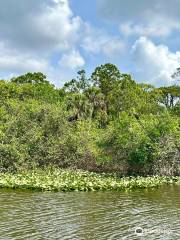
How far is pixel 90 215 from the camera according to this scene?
51.9 feet

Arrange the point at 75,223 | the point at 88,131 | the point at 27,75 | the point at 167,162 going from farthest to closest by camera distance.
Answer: the point at 27,75
the point at 88,131
the point at 167,162
the point at 75,223

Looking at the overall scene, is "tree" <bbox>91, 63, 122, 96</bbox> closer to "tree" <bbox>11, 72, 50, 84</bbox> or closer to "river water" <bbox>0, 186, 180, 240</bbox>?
"tree" <bbox>11, 72, 50, 84</bbox>

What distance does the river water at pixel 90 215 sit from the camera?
12.9 meters

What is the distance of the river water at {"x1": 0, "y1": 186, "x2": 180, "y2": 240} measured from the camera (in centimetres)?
1288

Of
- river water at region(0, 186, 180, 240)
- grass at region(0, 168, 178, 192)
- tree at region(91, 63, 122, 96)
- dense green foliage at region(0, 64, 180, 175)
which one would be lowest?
river water at region(0, 186, 180, 240)

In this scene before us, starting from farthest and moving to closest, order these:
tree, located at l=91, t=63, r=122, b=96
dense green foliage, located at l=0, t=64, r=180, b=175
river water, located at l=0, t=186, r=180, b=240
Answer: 1. tree, located at l=91, t=63, r=122, b=96
2. dense green foliage, located at l=0, t=64, r=180, b=175
3. river water, located at l=0, t=186, r=180, b=240

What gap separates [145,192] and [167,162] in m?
7.62

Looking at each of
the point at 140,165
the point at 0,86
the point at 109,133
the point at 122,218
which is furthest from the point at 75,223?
the point at 0,86

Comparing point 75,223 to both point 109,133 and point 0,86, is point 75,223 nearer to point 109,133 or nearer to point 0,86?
point 109,133

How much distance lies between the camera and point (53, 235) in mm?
12609

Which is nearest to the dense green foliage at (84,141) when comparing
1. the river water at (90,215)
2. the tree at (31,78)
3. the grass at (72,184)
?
the grass at (72,184)

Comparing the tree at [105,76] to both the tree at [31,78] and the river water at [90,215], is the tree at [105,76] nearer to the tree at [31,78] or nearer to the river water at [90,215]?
the tree at [31,78]

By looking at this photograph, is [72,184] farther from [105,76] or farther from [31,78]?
[31,78]

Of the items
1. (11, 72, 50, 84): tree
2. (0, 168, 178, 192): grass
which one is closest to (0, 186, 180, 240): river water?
(0, 168, 178, 192): grass
